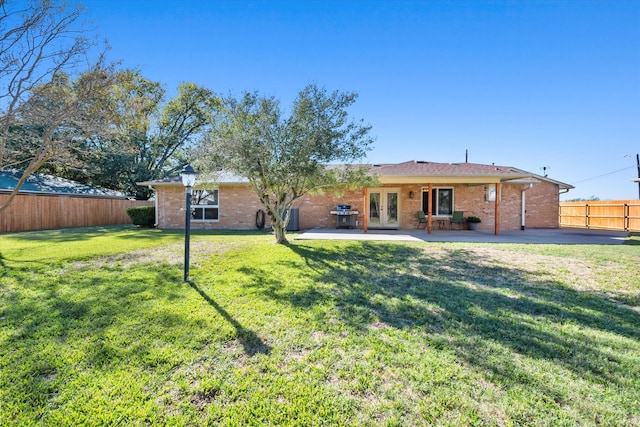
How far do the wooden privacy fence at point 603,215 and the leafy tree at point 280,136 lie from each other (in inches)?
629

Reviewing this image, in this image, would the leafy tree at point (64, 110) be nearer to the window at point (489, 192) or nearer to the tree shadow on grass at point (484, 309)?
the tree shadow on grass at point (484, 309)

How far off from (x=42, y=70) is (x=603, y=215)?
25.7 meters

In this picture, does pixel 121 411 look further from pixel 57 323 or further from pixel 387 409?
pixel 57 323

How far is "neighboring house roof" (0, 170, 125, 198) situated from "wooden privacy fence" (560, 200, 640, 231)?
31438 millimetres

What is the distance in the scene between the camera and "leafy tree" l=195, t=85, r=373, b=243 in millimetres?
7395

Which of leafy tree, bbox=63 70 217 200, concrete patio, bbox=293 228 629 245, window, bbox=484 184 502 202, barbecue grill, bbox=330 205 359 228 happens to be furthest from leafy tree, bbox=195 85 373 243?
leafy tree, bbox=63 70 217 200

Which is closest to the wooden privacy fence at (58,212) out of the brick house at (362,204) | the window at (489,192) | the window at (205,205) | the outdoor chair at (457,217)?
the brick house at (362,204)

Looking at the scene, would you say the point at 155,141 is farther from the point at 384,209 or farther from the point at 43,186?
the point at 384,209

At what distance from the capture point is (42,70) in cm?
856

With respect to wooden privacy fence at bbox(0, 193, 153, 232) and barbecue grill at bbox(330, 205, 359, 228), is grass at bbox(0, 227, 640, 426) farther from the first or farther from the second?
wooden privacy fence at bbox(0, 193, 153, 232)

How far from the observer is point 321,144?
747 centimetres

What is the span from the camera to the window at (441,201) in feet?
48.0

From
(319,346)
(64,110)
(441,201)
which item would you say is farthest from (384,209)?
(64,110)

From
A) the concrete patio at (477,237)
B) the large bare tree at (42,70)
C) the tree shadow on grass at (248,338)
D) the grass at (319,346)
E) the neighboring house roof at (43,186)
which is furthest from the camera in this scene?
the neighboring house roof at (43,186)
